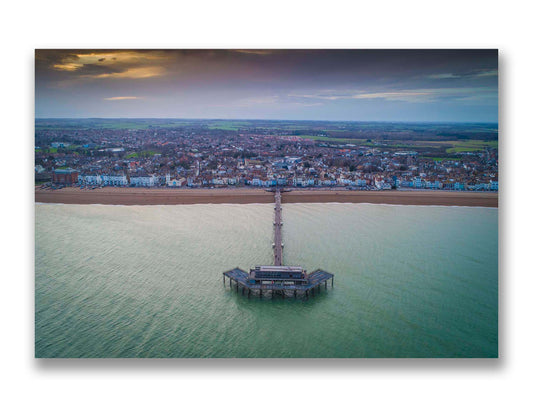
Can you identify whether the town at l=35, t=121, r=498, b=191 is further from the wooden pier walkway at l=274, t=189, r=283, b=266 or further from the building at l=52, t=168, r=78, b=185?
the wooden pier walkway at l=274, t=189, r=283, b=266

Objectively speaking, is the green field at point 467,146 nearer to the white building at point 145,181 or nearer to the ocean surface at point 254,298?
the ocean surface at point 254,298

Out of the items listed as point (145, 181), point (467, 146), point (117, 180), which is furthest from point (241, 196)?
point (467, 146)

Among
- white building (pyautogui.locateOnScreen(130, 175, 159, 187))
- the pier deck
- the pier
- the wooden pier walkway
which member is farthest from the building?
the pier

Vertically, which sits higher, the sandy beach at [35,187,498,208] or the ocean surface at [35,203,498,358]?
the sandy beach at [35,187,498,208]

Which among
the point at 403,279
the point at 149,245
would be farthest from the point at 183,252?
the point at 403,279

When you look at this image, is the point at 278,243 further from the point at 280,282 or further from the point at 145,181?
the point at 145,181

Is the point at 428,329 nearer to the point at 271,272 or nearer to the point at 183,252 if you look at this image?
the point at 271,272
